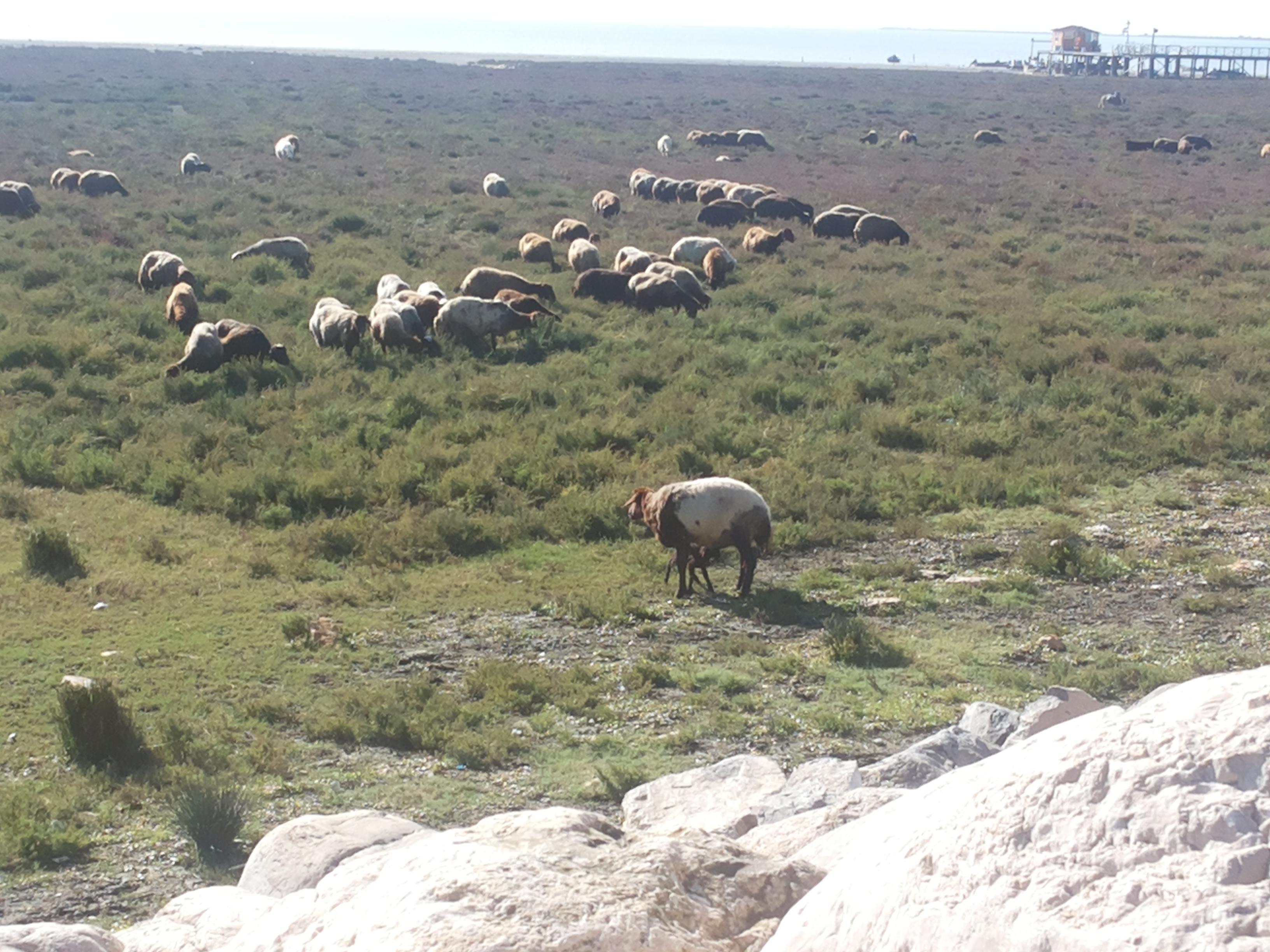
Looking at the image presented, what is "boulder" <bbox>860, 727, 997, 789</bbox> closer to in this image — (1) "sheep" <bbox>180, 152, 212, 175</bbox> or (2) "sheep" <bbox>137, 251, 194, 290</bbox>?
(2) "sheep" <bbox>137, 251, 194, 290</bbox>

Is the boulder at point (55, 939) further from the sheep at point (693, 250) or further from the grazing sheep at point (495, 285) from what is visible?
the sheep at point (693, 250)

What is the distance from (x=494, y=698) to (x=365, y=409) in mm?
8085

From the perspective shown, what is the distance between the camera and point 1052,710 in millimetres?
7277

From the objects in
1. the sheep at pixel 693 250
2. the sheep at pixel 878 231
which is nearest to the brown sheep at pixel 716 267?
the sheep at pixel 693 250

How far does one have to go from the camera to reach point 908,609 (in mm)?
10547

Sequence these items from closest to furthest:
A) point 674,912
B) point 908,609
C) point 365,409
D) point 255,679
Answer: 1. point 674,912
2. point 255,679
3. point 908,609
4. point 365,409

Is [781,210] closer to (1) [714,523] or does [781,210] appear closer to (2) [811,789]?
(1) [714,523]

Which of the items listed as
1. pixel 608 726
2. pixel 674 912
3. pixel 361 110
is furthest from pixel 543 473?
pixel 361 110

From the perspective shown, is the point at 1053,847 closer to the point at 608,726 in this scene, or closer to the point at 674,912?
the point at 674,912

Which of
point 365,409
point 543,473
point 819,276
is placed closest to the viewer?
point 543,473

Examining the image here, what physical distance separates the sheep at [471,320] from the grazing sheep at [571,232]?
30.7 ft

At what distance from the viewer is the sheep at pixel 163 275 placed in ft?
74.3

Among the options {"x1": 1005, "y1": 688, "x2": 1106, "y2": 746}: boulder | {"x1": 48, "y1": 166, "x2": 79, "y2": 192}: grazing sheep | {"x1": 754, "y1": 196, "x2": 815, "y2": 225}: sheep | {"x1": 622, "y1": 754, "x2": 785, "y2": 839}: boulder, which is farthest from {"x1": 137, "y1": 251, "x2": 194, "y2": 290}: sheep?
{"x1": 1005, "y1": 688, "x2": 1106, "y2": 746}: boulder

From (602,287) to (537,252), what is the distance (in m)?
4.13
